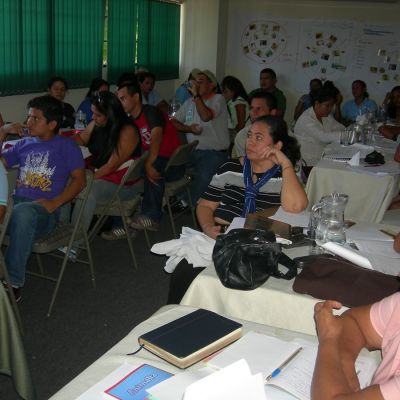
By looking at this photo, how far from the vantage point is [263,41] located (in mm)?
8891

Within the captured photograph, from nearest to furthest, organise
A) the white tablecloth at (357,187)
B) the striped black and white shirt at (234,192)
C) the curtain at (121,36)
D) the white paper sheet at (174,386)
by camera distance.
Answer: the white paper sheet at (174,386) → the striped black and white shirt at (234,192) → the white tablecloth at (357,187) → the curtain at (121,36)

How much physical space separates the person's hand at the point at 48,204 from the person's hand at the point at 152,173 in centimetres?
115

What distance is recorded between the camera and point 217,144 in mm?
5066

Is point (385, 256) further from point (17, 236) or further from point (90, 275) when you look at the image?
point (90, 275)

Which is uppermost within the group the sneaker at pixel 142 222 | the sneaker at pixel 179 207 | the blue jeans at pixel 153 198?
the blue jeans at pixel 153 198

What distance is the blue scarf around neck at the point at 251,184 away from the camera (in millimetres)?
2672

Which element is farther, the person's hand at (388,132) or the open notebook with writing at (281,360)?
the person's hand at (388,132)

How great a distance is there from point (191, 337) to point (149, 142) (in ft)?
10.1

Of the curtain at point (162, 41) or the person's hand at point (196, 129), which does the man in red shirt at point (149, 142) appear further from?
the curtain at point (162, 41)

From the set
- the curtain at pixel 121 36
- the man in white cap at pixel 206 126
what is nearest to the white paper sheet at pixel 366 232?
the man in white cap at pixel 206 126

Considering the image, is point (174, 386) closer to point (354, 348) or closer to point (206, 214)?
point (354, 348)

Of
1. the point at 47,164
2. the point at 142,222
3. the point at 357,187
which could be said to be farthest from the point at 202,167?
the point at 47,164

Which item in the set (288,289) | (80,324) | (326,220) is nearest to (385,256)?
(326,220)

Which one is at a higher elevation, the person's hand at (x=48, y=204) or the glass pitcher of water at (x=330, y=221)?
the glass pitcher of water at (x=330, y=221)
